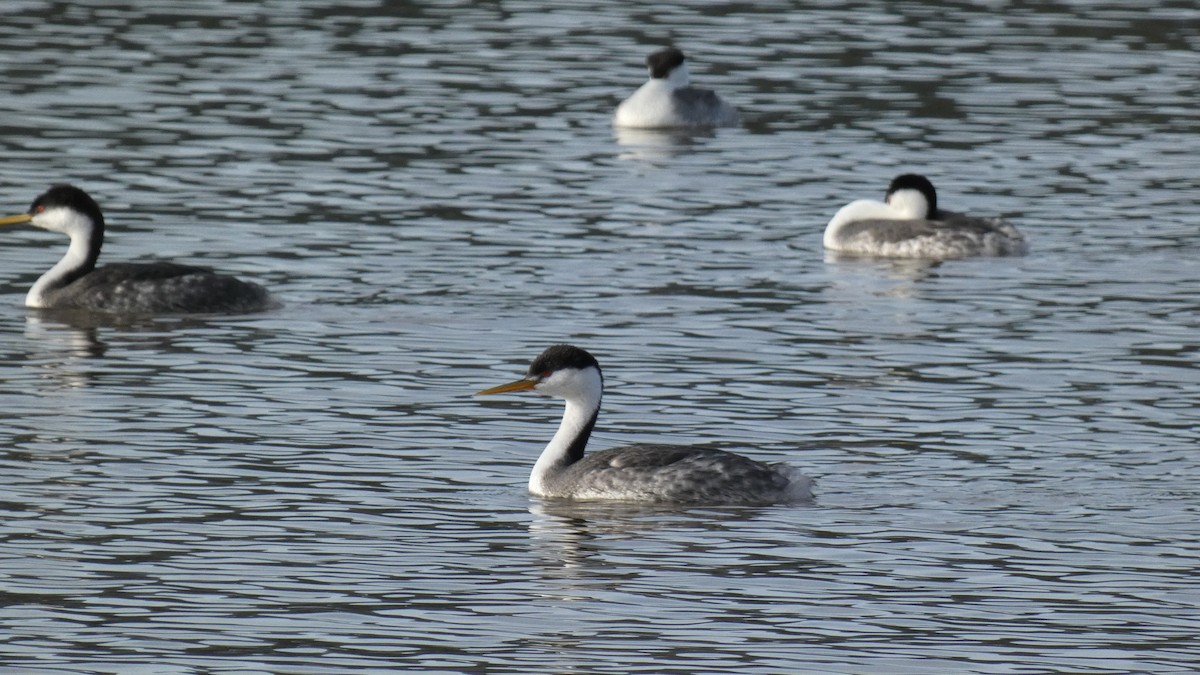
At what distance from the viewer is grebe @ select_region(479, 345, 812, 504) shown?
16.5 metres

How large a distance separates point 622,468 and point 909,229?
11715mm

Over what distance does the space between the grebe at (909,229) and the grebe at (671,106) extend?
9.14 meters

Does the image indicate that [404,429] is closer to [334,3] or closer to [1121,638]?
[1121,638]

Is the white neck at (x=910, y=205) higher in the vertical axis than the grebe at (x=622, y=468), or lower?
lower

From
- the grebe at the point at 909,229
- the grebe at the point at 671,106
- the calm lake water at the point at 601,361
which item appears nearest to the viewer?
the calm lake water at the point at 601,361

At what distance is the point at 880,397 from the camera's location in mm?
19766

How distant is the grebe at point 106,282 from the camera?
920 inches

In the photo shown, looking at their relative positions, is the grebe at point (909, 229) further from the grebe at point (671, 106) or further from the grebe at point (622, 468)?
the grebe at point (622, 468)

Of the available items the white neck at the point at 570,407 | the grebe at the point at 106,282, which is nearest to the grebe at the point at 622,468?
the white neck at the point at 570,407

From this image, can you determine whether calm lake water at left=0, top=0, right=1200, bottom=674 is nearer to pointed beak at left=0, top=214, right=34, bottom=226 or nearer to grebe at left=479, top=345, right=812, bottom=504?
grebe at left=479, top=345, right=812, bottom=504

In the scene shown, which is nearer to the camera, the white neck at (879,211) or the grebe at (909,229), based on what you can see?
the grebe at (909,229)

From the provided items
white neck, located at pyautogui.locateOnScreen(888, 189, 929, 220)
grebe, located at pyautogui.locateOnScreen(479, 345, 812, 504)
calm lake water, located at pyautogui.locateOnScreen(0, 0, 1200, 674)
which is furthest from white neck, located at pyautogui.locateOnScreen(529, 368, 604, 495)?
white neck, located at pyautogui.locateOnScreen(888, 189, 929, 220)

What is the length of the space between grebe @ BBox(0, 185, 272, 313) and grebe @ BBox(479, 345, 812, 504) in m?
6.66

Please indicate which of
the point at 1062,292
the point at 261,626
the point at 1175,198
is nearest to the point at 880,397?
the point at 1062,292
